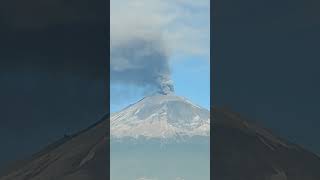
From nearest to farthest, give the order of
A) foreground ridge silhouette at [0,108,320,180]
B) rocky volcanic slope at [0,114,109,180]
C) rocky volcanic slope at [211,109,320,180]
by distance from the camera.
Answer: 1. rocky volcanic slope at [211,109,320,180]
2. foreground ridge silhouette at [0,108,320,180]
3. rocky volcanic slope at [0,114,109,180]

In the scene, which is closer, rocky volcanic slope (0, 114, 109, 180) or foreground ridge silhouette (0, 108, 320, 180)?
foreground ridge silhouette (0, 108, 320, 180)

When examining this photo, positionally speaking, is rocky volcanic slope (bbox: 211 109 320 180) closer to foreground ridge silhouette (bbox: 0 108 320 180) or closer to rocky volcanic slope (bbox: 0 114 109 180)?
foreground ridge silhouette (bbox: 0 108 320 180)

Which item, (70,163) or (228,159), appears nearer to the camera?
(228,159)

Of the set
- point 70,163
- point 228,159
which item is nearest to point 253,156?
point 228,159

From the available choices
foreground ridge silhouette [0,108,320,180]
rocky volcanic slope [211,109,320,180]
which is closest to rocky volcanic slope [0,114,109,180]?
foreground ridge silhouette [0,108,320,180]

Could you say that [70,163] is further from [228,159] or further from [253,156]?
[253,156]

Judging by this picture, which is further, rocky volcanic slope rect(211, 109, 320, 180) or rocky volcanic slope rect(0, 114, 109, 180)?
rocky volcanic slope rect(0, 114, 109, 180)

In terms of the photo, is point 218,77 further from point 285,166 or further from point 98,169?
point 98,169

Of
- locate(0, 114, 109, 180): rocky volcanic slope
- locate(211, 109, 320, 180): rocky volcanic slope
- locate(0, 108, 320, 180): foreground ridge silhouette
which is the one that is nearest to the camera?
locate(211, 109, 320, 180): rocky volcanic slope
